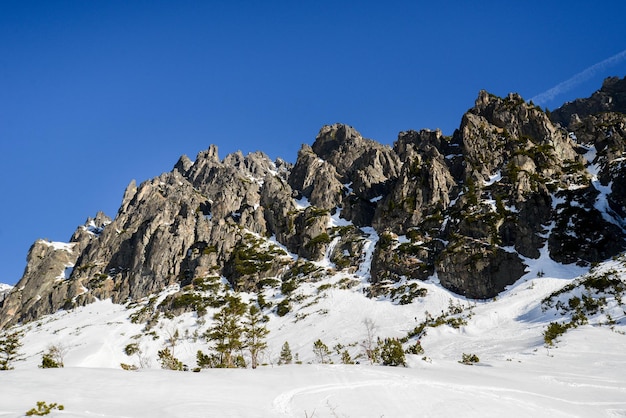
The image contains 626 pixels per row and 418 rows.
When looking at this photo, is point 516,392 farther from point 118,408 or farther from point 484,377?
point 118,408

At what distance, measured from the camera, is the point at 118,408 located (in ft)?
43.8

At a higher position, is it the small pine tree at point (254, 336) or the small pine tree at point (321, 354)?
the small pine tree at point (254, 336)

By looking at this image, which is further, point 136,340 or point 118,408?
point 136,340

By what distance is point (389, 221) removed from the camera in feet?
400

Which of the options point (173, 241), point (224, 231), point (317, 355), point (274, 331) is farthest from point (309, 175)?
point (317, 355)

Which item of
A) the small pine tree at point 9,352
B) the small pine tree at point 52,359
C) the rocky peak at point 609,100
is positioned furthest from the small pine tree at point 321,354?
the rocky peak at point 609,100

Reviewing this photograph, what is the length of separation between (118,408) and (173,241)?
13309 cm

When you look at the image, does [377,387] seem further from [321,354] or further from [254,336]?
[254,336]

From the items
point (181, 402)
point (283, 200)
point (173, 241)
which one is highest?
point (283, 200)

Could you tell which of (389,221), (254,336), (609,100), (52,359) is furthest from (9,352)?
(609,100)

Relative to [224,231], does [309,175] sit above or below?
above

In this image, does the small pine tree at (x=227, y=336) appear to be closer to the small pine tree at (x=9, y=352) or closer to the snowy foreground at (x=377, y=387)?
the snowy foreground at (x=377, y=387)

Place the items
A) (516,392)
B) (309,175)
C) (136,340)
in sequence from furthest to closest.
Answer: (309,175) < (136,340) < (516,392)

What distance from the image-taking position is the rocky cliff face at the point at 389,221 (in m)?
85.1
